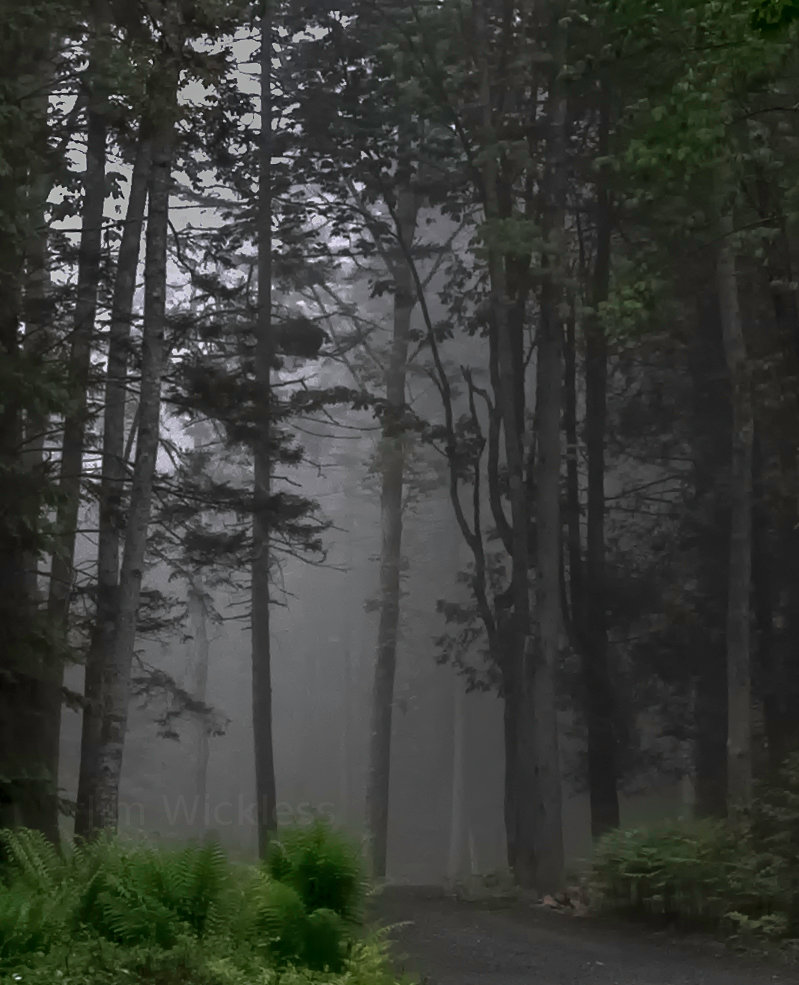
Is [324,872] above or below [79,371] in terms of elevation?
below

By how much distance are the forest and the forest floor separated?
0.69 m

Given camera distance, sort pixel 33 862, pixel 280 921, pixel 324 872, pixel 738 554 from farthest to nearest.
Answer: pixel 738 554 < pixel 33 862 < pixel 324 872 < pixel 280 921

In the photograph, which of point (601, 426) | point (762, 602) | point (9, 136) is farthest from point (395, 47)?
point (762, 602)

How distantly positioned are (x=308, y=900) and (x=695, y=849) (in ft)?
22.0

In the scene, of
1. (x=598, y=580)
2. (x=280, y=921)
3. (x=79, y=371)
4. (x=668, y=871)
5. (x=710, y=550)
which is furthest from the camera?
(x=710, y=550)

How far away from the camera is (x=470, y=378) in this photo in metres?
21.4

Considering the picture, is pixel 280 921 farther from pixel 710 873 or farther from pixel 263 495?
pixel 263 495

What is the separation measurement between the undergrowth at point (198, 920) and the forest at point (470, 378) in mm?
46

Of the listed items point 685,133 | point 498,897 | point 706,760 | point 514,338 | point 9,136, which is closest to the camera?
point 685,133

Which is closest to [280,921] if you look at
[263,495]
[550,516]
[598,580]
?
[550,516]

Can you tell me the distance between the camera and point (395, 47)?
1944cm

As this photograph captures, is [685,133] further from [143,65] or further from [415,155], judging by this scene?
[415,155]

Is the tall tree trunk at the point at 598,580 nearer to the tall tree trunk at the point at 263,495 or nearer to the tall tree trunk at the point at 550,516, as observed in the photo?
the tall tree trunk at the point at 550,516

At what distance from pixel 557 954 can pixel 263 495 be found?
11.6 metres
